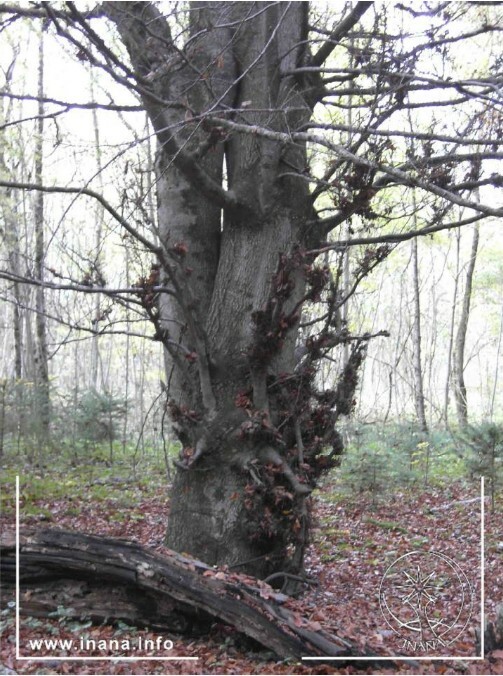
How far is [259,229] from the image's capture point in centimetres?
577

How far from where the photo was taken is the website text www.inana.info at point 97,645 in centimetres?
426

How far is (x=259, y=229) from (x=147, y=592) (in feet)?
10.3

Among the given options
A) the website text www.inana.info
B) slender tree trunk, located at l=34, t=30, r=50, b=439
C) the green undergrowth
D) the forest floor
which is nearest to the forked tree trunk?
the forest floor

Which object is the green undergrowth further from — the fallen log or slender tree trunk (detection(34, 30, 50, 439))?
the fallen log

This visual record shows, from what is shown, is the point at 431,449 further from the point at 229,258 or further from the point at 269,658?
the point at 269,658

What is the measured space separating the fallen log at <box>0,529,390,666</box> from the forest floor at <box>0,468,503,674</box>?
10 cm

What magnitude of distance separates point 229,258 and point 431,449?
7729mm

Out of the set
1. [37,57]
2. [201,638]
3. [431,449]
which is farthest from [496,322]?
[201,638]

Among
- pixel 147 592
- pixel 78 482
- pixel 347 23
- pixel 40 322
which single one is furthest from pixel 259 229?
pixel 40 322

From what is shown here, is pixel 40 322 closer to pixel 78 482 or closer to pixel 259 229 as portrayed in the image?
pixel 78 482

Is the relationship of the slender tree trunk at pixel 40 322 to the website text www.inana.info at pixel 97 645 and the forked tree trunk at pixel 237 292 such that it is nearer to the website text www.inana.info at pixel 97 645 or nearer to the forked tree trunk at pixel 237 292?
the forked tree trunk at pixel 237 292

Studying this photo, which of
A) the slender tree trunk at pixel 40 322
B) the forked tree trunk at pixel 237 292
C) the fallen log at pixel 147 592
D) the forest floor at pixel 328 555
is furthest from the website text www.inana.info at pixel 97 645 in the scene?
the slender tree trunk at pixel 40 322

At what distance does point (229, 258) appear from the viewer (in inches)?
229

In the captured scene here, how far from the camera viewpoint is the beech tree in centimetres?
503
